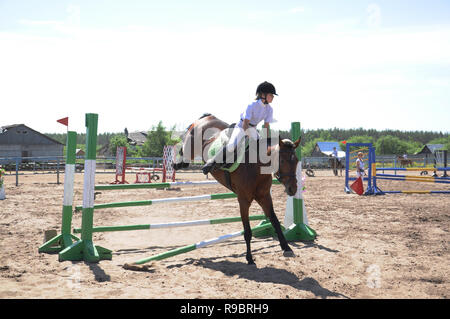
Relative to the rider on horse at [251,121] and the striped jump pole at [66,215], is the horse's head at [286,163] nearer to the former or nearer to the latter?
the rider on horse at [251,121]

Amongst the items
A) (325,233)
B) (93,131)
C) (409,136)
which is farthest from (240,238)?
(409,136)

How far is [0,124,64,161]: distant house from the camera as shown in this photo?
→ 1972 inches

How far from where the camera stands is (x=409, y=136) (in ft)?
487

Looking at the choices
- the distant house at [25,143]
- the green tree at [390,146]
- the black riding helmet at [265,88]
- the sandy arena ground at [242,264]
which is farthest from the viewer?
the green tree at [390,146]

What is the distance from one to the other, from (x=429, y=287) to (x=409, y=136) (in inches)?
6447

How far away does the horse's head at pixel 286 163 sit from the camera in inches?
177

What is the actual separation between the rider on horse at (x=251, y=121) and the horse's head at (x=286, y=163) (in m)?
0.40

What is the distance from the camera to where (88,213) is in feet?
15.7

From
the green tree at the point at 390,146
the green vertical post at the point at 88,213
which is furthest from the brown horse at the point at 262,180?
the green tree at the point at 390,146

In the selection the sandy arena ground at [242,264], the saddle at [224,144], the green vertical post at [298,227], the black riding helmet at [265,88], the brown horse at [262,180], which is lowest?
the sandy arena ground at [242,264]

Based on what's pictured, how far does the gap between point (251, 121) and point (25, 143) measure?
5530 cm

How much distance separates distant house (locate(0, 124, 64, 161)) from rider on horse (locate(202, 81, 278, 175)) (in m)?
51.7

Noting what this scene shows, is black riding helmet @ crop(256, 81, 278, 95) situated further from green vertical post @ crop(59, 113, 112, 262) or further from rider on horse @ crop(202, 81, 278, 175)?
green vertical post @ crop(59, 113, 112, 262)

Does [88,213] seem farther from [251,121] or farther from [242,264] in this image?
[251,121]
